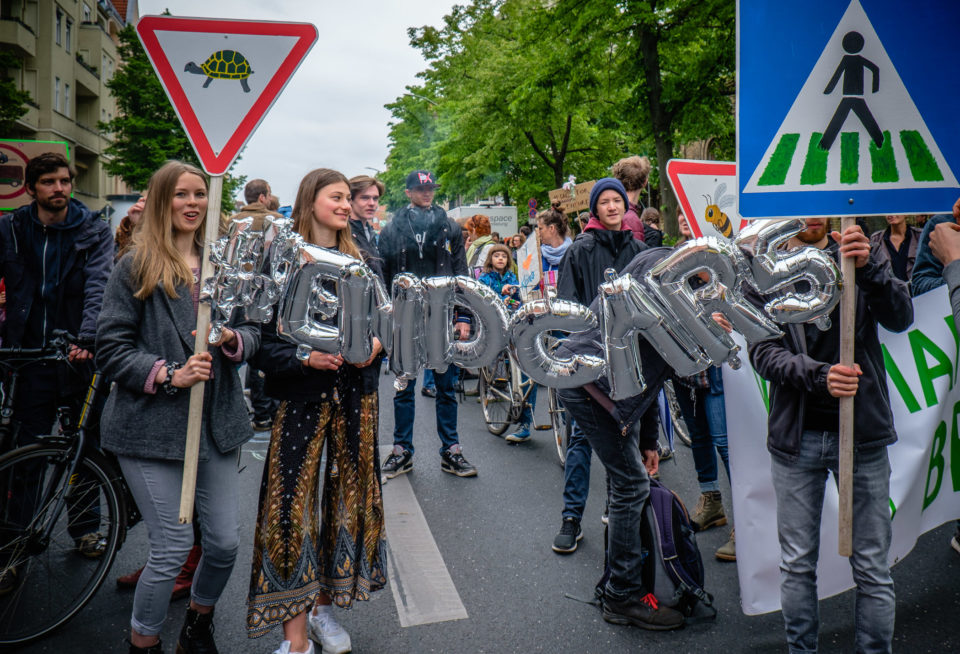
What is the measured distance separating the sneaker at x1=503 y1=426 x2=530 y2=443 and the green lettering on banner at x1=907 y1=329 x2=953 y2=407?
12.9ft

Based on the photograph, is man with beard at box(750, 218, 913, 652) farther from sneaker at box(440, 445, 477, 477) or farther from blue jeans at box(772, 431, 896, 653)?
sneaker at box(440, 445, 477, 477)

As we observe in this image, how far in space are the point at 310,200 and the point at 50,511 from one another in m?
1.88

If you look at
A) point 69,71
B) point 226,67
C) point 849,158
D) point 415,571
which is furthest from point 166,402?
point 69,71

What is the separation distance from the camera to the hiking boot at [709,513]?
4.38m

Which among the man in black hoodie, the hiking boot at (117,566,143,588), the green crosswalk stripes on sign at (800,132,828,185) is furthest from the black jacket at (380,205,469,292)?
the green crosswalk stripes on sign at (800,132,828,185)

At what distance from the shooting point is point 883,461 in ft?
8.46

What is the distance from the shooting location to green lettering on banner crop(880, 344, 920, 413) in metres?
3.18

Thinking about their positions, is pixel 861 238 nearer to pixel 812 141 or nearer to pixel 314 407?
pixel 812 141

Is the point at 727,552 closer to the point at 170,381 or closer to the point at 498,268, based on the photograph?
the point at 170,381

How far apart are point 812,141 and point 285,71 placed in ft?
5.86

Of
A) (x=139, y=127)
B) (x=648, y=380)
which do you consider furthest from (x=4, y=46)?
(x=648, y=380)

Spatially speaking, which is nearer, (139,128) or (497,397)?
(497,397)

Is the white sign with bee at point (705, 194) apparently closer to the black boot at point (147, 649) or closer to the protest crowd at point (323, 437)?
the protest crowd at point (323, 437)

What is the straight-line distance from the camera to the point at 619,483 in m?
3.21
